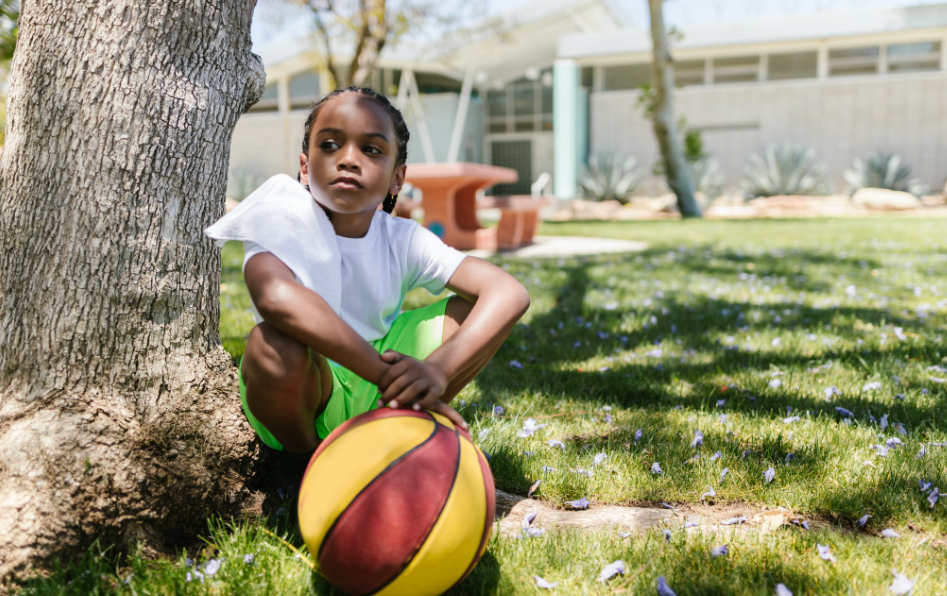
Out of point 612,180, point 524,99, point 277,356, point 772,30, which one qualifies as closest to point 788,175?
point 612,180

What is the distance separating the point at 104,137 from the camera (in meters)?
1.97

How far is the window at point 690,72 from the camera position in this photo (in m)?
23.5

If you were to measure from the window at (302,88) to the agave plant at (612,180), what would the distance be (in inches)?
428

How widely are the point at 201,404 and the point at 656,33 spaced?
46.3 feet

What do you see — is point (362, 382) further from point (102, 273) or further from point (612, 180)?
point (612, 180)

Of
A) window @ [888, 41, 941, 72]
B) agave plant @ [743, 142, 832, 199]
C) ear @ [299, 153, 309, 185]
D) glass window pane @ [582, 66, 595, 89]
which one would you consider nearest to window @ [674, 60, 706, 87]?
glass window pane @ [582, 66, 595, 89]

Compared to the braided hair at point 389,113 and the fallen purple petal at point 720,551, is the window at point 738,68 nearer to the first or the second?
the braided hair at point 389,113

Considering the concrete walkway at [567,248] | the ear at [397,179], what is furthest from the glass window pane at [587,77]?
the ear at [397,179]

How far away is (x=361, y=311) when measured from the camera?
2.29 metres

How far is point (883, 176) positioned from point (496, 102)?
12874 mm

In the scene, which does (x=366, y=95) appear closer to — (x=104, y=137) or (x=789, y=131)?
(x=104, y=137)

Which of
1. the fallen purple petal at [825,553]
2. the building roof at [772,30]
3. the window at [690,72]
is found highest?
the building roof at [772,30]

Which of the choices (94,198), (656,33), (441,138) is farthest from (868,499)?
(441,138)

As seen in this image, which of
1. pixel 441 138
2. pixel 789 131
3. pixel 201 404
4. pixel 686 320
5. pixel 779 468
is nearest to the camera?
pixel 201 404
